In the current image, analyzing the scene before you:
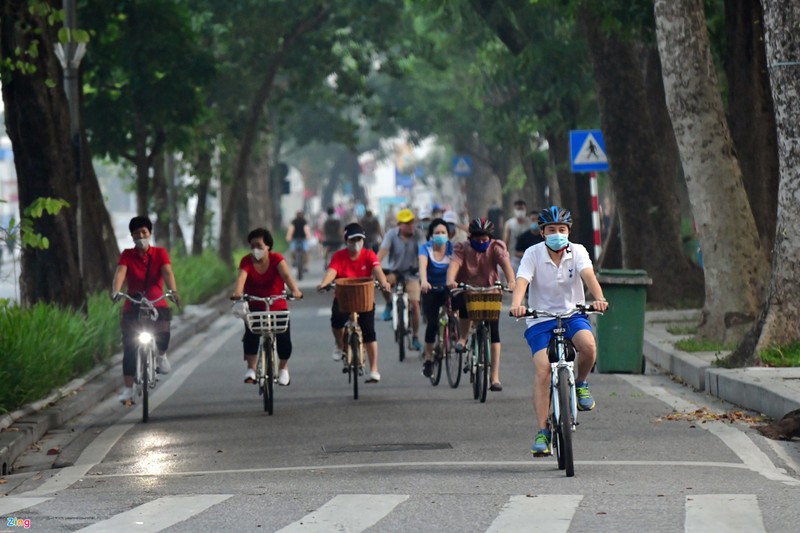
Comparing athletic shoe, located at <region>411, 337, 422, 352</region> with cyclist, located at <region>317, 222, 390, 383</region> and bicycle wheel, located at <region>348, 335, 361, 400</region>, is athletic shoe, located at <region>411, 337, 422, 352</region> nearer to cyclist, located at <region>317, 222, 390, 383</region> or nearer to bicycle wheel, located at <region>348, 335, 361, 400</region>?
cyclist, located at <region>317, 222, 390, 383</region>

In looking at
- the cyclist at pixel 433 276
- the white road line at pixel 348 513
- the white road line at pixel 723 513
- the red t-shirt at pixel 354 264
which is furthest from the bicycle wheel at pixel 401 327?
the white road line at pixel 723 513

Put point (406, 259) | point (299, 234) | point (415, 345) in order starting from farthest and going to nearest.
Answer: point (299, 234), point (406, 259), point (415, 345)

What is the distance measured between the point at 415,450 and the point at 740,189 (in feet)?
25.7

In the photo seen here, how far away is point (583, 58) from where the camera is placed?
3575 centimetres

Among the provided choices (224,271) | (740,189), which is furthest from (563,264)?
(224,271)

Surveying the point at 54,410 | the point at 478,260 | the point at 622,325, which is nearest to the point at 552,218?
the point at 478,260

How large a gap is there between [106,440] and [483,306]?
11.5ft

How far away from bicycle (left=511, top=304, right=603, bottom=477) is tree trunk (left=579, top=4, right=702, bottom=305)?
15.5 meters

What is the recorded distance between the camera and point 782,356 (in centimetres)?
1623

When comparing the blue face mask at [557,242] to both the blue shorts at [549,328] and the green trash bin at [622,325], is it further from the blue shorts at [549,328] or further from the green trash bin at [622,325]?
the green trash bin at [622,325]

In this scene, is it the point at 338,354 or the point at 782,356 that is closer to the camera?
the point at 782,356

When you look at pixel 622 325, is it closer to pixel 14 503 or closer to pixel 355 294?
pixel 355 294

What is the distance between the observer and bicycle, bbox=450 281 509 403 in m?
15.5

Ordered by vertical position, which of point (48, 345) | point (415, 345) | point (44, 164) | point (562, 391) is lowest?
point (415, 345)
